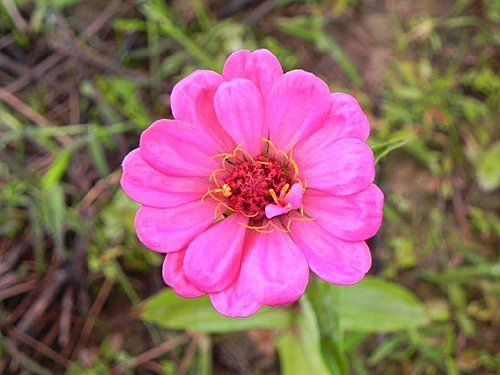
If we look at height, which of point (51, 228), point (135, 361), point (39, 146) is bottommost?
point (135, 361)

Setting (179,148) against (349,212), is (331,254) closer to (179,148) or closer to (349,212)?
(349,212)

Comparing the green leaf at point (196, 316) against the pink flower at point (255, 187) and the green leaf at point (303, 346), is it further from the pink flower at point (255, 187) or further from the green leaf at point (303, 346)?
the pink flower at point (255, 187)

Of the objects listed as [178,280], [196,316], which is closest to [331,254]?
[178,280]

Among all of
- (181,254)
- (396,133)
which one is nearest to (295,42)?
(396,133)

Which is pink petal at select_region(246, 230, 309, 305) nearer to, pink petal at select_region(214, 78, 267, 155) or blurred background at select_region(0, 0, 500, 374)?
pink petal at select_region(214, 78, 267, 155)

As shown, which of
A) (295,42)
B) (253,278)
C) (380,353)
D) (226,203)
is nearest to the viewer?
(253,278)

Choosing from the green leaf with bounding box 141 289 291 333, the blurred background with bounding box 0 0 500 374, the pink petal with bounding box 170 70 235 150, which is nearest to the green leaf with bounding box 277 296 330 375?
the green leaf with bounding box 141 289 291 333

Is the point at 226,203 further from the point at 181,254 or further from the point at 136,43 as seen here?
the point at 136,43

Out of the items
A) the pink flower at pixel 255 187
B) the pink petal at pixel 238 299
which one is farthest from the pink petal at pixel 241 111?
the pink petal at pixel 238 299
